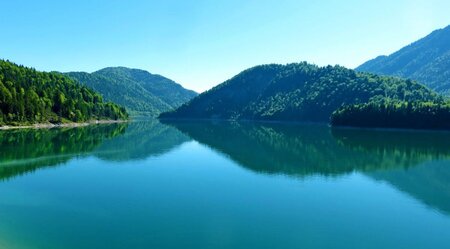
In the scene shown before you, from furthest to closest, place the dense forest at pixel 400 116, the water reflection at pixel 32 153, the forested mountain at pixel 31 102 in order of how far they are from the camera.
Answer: the dense forest at pixel 400 116, the forested mountain at pixel 31 102, the water reflection at pixel 32 153

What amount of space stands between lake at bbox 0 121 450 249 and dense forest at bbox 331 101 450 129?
80411 mm

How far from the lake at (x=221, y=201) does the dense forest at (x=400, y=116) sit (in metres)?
80.4

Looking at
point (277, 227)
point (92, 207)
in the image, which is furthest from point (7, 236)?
point (277, 227)

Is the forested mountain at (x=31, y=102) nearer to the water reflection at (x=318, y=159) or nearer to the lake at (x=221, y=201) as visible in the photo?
the water reflection at (x=318, y=159)

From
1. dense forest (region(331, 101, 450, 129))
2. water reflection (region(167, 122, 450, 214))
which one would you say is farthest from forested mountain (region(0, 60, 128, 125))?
dense forest (region(331, 101, 450, 129))

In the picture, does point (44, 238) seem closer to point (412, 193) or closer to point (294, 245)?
point (294, 245)

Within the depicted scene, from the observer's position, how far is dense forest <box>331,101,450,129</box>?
481 feet

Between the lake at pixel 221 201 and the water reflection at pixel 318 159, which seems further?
the water reflection at pixel 318 159

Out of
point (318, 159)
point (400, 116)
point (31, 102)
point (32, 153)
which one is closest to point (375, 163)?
point (318, 159)

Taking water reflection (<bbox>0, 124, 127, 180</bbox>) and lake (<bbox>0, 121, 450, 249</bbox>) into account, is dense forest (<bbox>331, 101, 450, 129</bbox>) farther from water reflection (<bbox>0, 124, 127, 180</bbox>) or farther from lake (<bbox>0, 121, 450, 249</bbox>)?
water reflection (<bbox>0, 124, 127, 180</bbox>)

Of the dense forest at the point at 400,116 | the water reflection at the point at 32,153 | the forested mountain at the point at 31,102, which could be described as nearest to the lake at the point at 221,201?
the water reflection at the point at 32,153

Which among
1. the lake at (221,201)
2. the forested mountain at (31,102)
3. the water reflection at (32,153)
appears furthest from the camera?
the forested mountain at (31,102)

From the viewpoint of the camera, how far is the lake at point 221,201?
93.5 ft

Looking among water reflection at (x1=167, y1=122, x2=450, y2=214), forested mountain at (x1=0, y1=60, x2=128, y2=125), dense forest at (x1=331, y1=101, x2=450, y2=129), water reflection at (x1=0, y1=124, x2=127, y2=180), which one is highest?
forested mountain at (x1=0, y1=60, x2=128, y2=125)
